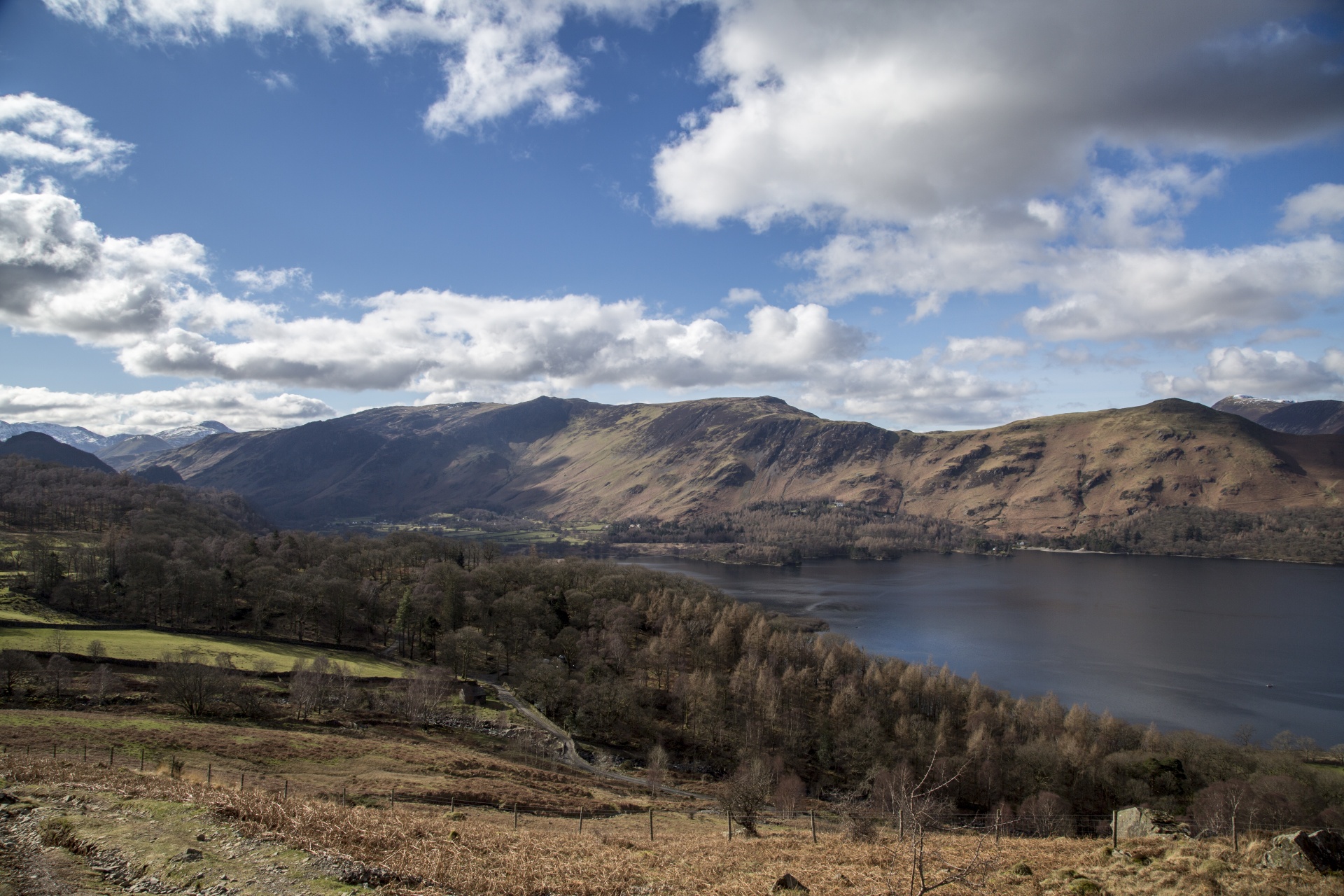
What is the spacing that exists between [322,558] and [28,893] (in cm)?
8652

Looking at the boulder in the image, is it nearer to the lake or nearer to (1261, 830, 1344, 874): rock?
Result: (1261, 830, 1344, 874): rock

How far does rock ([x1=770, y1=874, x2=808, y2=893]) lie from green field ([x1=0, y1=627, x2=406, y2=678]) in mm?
48916

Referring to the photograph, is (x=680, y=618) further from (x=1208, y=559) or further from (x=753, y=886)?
(x=1208, y=559)

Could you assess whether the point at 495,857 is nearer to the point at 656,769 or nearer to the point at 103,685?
the point at 656,769

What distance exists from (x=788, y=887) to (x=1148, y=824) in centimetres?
1604

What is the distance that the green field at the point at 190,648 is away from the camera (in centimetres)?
4788

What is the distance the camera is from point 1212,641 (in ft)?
311

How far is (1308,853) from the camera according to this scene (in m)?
12.7

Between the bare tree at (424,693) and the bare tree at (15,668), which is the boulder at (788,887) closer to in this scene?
the bare tree at (424,693)

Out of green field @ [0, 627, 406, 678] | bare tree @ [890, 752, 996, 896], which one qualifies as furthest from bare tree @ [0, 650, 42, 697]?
bare tree @ [890, 752, 996, 896]

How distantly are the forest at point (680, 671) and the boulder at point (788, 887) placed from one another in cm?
2545

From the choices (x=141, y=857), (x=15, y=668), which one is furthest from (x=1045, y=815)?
(x=15, y=668)

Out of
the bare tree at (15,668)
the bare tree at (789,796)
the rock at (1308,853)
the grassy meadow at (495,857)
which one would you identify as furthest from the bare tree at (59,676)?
the rock at (1308,853)

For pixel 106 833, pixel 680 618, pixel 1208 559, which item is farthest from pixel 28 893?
pixel 1208 559
